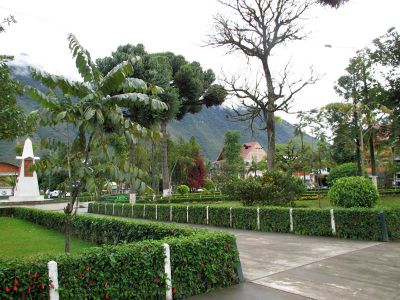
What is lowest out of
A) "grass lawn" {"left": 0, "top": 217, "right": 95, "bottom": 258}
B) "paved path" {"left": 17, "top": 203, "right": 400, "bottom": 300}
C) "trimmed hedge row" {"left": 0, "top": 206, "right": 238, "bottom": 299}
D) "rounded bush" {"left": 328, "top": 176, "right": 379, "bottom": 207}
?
"paved path" {"left": 17, "top": 203, "right": 400, "bottom": 300}

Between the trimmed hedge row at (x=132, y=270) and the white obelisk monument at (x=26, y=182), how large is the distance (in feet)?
112

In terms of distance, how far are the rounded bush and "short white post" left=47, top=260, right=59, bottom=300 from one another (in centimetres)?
1080

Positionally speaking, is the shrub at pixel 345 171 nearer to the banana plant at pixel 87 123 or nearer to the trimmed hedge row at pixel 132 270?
the trimmed hedge row at pixel 132 270

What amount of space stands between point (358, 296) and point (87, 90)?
5.97 meters

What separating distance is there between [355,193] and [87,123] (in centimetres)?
997

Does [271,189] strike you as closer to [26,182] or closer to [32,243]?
[32,243]

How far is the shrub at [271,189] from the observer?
18.4 metres

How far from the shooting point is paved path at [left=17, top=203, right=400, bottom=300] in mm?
5672

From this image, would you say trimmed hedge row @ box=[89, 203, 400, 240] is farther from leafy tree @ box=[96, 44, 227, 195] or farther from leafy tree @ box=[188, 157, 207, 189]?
leafy tree @ box=[188, 157, 207, 189]

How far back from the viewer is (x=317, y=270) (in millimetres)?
7094

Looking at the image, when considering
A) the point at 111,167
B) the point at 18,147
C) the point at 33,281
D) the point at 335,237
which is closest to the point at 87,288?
the point at 33,281

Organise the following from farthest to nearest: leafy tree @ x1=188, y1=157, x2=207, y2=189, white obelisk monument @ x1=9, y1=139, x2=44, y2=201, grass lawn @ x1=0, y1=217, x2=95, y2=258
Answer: leafy tree @ x1=188, y1=157, x2=207, y2=189 < white obelisk monument @ x1=9, y1=139, x2=44, y2=201 < grass lawn @ x1=0, y1=217, x2=95, y2=258

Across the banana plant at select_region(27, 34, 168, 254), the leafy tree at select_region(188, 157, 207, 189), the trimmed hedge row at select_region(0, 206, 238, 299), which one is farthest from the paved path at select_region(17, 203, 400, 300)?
the leafy tree at select_region(188, 157, 207, 189)

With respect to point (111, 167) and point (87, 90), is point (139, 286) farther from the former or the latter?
point (87, 90)
